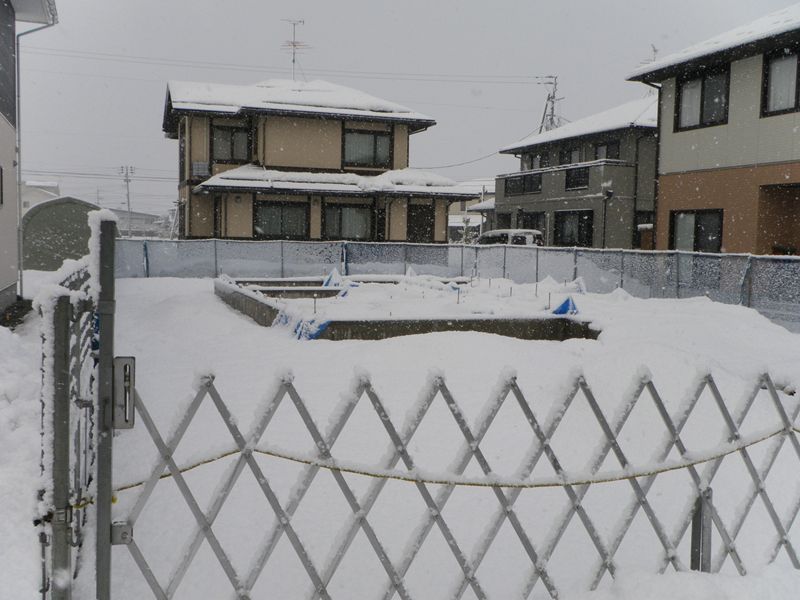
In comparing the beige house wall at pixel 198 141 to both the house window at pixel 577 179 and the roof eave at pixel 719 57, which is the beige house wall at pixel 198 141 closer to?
the house window at pixel 577 179

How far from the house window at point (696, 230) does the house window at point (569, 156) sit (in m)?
13.3

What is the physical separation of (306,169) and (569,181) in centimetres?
1179

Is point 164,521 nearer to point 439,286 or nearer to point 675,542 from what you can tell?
point 675,542

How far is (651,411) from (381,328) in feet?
13.1

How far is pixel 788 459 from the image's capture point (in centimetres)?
547

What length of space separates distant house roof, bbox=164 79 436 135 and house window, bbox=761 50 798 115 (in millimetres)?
13635

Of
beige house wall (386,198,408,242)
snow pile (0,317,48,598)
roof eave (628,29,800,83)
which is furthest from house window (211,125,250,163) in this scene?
snow pile (0,317,48,598)

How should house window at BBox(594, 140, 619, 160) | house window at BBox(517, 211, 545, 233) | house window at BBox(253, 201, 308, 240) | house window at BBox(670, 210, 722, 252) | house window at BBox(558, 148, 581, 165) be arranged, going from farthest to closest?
house window at BBox(517, 211, 545, 233)
house window at BBox(558, 148, 581, 165)
house window at BBox(594, 140, 619, 160)
house window at BBox(253, 201, 308, 240)
house window at BBox(670, 210, 722, 252)

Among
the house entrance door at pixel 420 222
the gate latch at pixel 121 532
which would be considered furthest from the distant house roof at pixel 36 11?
the house entrance door at pixel 420 222

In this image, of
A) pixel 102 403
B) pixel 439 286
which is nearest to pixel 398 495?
pixel 102 403

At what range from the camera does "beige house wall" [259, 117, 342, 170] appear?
86.2 ft

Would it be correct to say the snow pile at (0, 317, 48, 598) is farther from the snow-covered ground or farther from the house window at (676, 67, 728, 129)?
the house window at (676, 67, 728, 129)

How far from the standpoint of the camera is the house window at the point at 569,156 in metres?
32.0

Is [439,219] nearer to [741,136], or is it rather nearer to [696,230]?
[696,230]
